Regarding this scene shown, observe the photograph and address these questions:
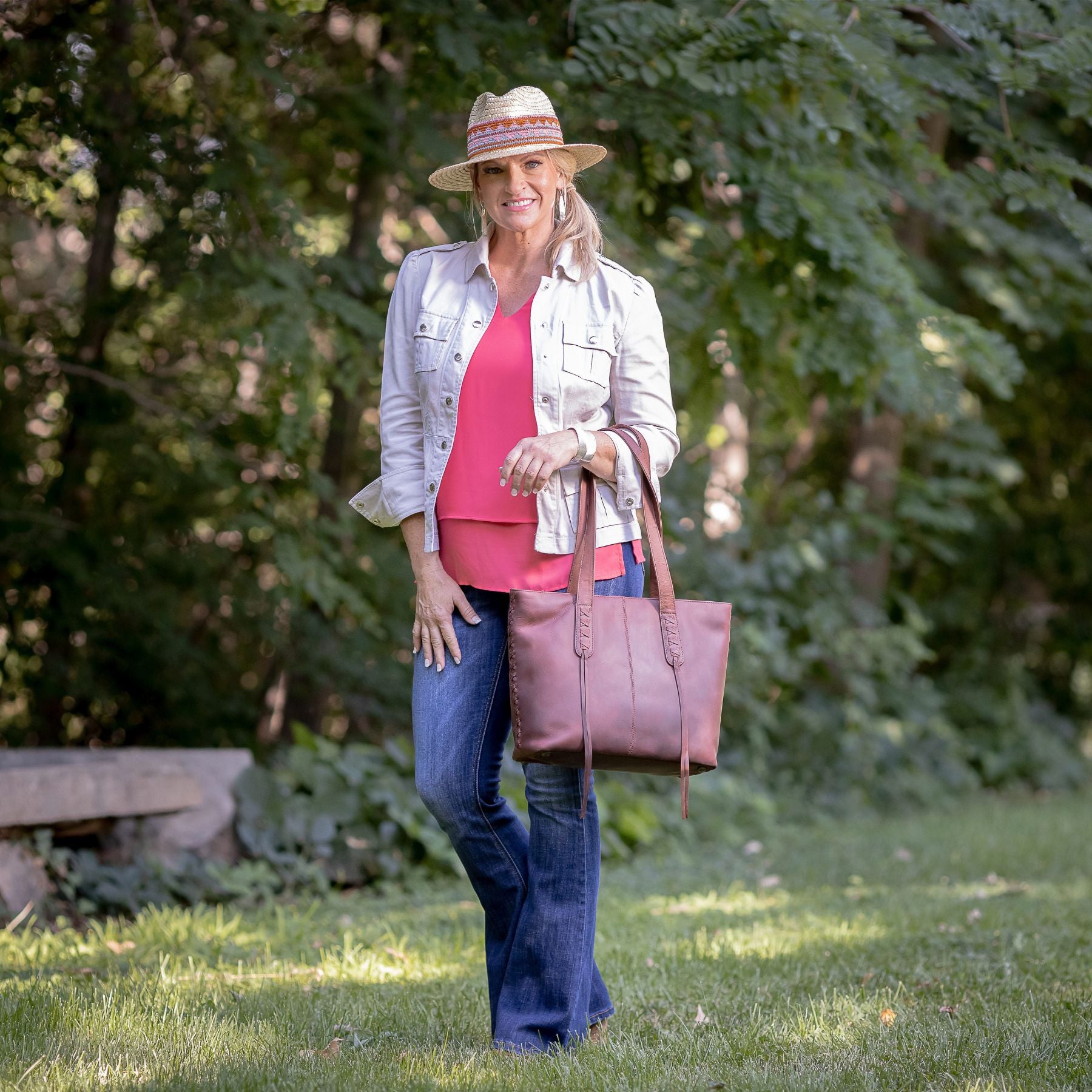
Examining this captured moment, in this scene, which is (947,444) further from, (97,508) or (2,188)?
(2,188)

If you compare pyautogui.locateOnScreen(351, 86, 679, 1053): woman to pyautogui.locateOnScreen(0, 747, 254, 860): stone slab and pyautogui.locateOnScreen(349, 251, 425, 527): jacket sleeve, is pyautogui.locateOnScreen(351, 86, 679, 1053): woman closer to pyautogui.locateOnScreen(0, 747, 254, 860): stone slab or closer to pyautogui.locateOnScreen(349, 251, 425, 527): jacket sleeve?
pyautogui.locateOnScreen(349, 251, 425, 527): jacket sleeve

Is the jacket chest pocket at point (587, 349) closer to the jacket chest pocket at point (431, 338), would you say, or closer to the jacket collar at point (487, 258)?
the jacket collar at point (487, 258)

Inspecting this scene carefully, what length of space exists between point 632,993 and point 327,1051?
974 millimetres

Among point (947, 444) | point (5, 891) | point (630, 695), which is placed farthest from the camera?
point (947, 444)

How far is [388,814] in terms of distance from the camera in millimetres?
5844

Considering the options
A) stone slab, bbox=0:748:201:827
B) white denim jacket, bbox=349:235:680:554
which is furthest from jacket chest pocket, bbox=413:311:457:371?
stone slab, bbox=0:748:201:827

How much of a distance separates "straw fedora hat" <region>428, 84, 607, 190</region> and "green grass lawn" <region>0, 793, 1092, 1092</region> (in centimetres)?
204

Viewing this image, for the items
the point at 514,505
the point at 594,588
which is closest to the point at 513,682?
the point at 594,588

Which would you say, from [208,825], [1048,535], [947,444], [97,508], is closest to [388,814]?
[208,825]

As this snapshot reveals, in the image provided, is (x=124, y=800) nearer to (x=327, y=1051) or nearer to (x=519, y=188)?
(x=327, y=1051)

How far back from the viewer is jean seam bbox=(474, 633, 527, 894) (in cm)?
284

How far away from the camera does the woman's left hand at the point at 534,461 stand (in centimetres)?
262

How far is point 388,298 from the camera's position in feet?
20.6

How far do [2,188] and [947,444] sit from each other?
7.03 meters
